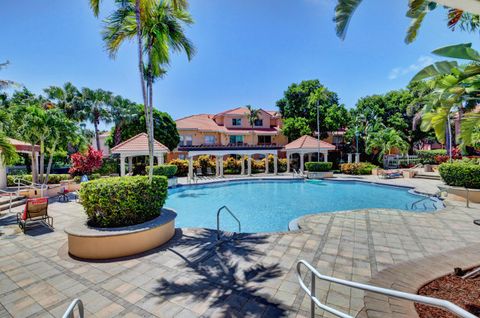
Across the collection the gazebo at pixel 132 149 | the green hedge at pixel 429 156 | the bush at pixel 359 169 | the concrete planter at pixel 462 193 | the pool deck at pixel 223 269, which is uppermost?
the gazebo at pixel 132 149

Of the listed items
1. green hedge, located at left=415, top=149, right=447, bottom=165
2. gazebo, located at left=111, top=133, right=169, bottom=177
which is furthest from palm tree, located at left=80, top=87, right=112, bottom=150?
green hedge, located at left=415, top=149, right=447, bottom=165

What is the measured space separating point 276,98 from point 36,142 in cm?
3217

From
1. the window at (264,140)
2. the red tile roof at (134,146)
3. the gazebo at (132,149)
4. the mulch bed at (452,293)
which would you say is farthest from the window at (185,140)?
the mulch bed at (452,293)

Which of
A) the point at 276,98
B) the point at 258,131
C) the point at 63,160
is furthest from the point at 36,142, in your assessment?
the point at 276,98

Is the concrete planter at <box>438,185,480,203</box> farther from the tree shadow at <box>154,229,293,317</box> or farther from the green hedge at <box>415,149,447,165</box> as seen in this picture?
the green hedge at <box>415,149,447,165</box>

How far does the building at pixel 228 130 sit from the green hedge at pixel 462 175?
69.3 ft

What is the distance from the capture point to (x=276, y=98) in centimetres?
3816

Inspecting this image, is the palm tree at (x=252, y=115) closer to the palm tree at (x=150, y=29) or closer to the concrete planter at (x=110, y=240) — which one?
the palm tree at (x=150, y=29)

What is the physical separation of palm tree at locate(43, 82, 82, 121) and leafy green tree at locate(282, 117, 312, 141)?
30.2 metres

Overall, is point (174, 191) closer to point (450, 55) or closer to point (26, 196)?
point (26, 196)

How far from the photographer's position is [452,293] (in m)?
3.77

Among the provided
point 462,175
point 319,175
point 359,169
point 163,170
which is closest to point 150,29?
point 163,170

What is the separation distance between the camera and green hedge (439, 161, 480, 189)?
1207cm

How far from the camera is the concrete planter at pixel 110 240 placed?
6.10 m
